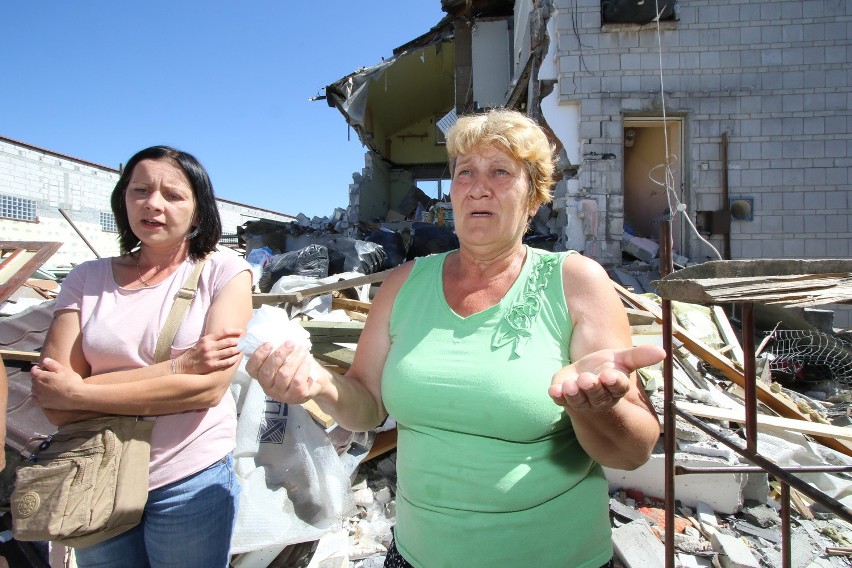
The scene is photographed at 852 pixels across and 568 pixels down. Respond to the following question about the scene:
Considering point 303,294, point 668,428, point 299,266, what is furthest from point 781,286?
point 299,266

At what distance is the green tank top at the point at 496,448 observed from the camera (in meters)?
1.22

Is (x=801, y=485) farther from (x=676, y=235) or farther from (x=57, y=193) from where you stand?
(x=57, y=193)

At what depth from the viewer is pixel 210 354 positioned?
4.78ft

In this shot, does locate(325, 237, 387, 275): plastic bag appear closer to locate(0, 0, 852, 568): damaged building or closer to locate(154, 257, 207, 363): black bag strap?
locate(0, 0, 852, 568): damaged building

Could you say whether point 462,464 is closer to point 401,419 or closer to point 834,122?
point 401,419

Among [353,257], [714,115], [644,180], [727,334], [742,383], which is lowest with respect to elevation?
[742,383]

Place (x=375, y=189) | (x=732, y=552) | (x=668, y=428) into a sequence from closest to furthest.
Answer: (x=668, y=428), (x=732, y=552), (x=375, y=189)

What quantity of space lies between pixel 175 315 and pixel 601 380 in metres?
1.34

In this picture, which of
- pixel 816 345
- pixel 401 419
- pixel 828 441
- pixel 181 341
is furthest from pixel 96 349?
pixel 816 345

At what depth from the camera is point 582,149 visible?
7.18m

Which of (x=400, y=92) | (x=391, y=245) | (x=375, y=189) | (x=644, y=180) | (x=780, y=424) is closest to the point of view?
(x=780, y=424)

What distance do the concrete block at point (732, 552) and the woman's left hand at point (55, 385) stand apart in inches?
114

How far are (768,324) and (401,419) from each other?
6214 millimetres

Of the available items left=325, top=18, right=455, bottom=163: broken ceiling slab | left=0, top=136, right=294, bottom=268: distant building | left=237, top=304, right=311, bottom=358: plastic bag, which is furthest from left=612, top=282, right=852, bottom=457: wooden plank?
left=0, top=136, right=294, bottom=268: distant building
